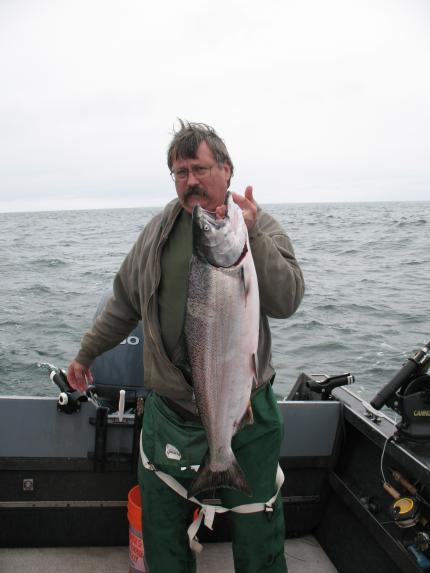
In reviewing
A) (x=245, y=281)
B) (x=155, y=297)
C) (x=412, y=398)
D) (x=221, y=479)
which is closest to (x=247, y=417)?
(x=221, y=479)

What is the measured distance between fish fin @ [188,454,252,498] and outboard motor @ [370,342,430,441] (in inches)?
46.7

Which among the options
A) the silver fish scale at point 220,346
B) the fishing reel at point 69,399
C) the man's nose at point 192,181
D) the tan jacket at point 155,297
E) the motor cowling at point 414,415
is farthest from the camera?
the fishing reel at point 69,399

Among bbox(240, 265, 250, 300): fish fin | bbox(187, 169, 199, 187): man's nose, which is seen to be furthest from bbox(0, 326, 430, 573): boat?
bbox(187, 169, 199, 187): man's nose

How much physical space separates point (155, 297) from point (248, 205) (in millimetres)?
740

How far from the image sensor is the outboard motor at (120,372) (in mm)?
4445

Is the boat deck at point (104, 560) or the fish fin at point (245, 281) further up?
the fish fin at point (245, 281)

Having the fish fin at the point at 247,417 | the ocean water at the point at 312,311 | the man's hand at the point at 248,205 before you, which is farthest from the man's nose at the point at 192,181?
the ocean water at the point at 312,311

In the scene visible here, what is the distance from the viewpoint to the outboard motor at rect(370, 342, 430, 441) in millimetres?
3170

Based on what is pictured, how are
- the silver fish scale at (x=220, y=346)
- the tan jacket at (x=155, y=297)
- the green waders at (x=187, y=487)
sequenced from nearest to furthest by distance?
1. the silver fish scale at (x=220, y=346)
2. the tan jacket at (x=155, y=297)
3. the green waders at (x=187, y=487)

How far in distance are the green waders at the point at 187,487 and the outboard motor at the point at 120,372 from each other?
4.87ft

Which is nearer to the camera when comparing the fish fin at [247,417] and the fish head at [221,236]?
the fish head at [221,236]

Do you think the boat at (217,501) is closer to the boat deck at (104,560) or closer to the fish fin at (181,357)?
the boat deck at (104,560)

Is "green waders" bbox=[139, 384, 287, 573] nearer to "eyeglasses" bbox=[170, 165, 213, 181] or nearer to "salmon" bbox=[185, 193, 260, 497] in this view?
"salmon" bbox=[185, 193, 260, 497]

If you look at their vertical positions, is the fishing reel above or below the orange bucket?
above
